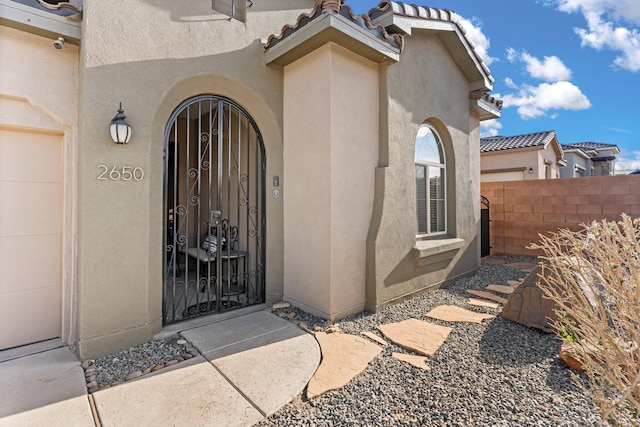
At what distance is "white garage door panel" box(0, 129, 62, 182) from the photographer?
16.0 ft

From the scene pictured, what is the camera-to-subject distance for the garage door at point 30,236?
4914mm

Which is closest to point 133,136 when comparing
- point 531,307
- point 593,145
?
point 531,307

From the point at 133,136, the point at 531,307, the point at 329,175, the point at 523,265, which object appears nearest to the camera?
the point at 133,136

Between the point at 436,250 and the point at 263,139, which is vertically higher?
the point at 263,139

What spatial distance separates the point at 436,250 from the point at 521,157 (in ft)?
52.2

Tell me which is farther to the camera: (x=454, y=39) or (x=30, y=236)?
(x=454, y=39)

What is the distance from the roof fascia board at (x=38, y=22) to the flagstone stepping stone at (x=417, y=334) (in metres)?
7.19

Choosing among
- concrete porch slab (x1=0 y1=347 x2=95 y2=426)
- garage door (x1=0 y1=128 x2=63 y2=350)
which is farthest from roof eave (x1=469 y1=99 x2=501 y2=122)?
concrete porch slab (x1=0 y1=347 x2=95 y2=426)

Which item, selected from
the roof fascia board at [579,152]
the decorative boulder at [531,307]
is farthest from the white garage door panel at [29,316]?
the roof fascia board at [579,152]

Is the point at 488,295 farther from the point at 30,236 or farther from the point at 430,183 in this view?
the point at 30,236

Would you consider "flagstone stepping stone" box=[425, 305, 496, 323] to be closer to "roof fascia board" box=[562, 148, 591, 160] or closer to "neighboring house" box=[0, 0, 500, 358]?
"neighboring house" box=[0, 0, 500, 358]

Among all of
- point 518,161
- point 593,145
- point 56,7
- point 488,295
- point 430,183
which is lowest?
point 488,295

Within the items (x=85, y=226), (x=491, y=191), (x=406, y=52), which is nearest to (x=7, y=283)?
A: (x=85, y=226)

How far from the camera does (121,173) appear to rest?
4891 millimetres
